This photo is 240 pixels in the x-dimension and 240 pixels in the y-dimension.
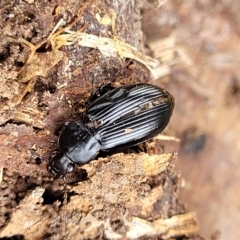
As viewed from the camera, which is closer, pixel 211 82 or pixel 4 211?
pixel 4 211

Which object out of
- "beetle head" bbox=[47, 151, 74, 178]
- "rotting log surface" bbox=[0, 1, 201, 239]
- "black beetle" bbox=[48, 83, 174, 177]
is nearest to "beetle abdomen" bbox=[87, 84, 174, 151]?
"black beetle" bbox=[48, 83, 174, 177]

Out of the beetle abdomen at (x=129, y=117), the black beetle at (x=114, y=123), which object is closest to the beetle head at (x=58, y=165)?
the black beetle at (x=114, y=123)

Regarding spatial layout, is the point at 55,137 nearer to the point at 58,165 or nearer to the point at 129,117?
the point at 58,165

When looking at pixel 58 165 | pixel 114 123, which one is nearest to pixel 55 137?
pixel 58 165

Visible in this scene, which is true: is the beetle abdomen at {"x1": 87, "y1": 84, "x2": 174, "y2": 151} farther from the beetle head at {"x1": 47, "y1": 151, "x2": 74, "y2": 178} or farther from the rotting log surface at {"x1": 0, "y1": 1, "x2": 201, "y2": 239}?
the beetle head at {"x1": 47, "y1": 151, "x2": 74, "y2": 178}

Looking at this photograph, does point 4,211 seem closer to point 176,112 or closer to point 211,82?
point 176,112

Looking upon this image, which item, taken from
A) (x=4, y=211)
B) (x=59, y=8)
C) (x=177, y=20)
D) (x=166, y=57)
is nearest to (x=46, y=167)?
(x=4, y=211)
